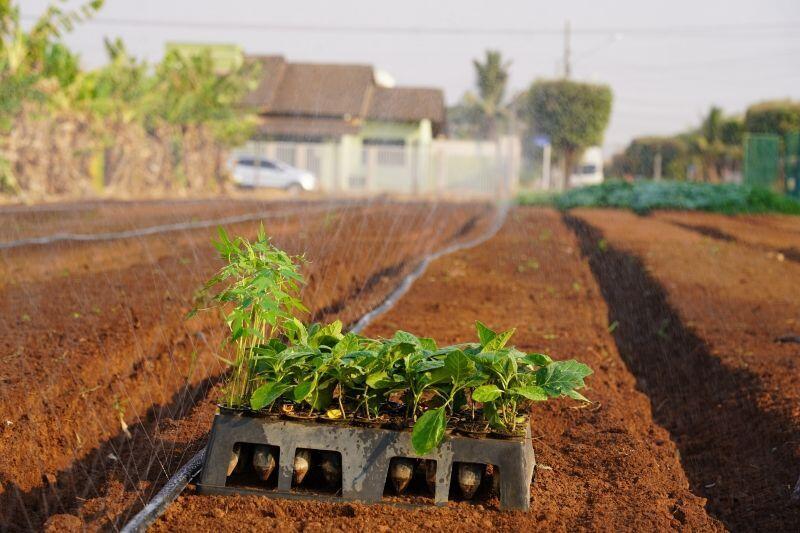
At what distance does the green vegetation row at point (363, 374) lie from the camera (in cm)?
383

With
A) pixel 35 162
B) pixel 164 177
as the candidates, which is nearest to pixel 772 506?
pixel 35 162

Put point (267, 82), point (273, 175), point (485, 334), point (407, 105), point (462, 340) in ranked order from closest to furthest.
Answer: point (485, 334) < point (462, 340) < point (273, 175) < point (267, 82) < point (407, 105)

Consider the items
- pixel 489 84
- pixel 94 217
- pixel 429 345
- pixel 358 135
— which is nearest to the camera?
pixel 429 345

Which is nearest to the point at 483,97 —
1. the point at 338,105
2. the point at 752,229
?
the point at 338,105

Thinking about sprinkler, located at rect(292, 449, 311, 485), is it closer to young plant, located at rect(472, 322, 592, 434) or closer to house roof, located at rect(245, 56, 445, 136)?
young plant, located at rect(472, 322, 592, 434)

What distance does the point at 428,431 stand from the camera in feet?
12.1

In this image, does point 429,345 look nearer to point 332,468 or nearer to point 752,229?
point 332,468

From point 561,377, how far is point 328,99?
43.1 metres

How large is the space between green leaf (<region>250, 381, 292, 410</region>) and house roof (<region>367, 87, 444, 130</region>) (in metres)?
42.6

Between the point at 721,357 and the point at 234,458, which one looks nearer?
the point at 234,458

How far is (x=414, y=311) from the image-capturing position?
829cm

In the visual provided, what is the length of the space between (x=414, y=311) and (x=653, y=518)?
15.0ft

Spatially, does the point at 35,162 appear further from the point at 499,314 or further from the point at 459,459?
the point at 459,459

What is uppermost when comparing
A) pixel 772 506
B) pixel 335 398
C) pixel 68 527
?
pixel 335 398
